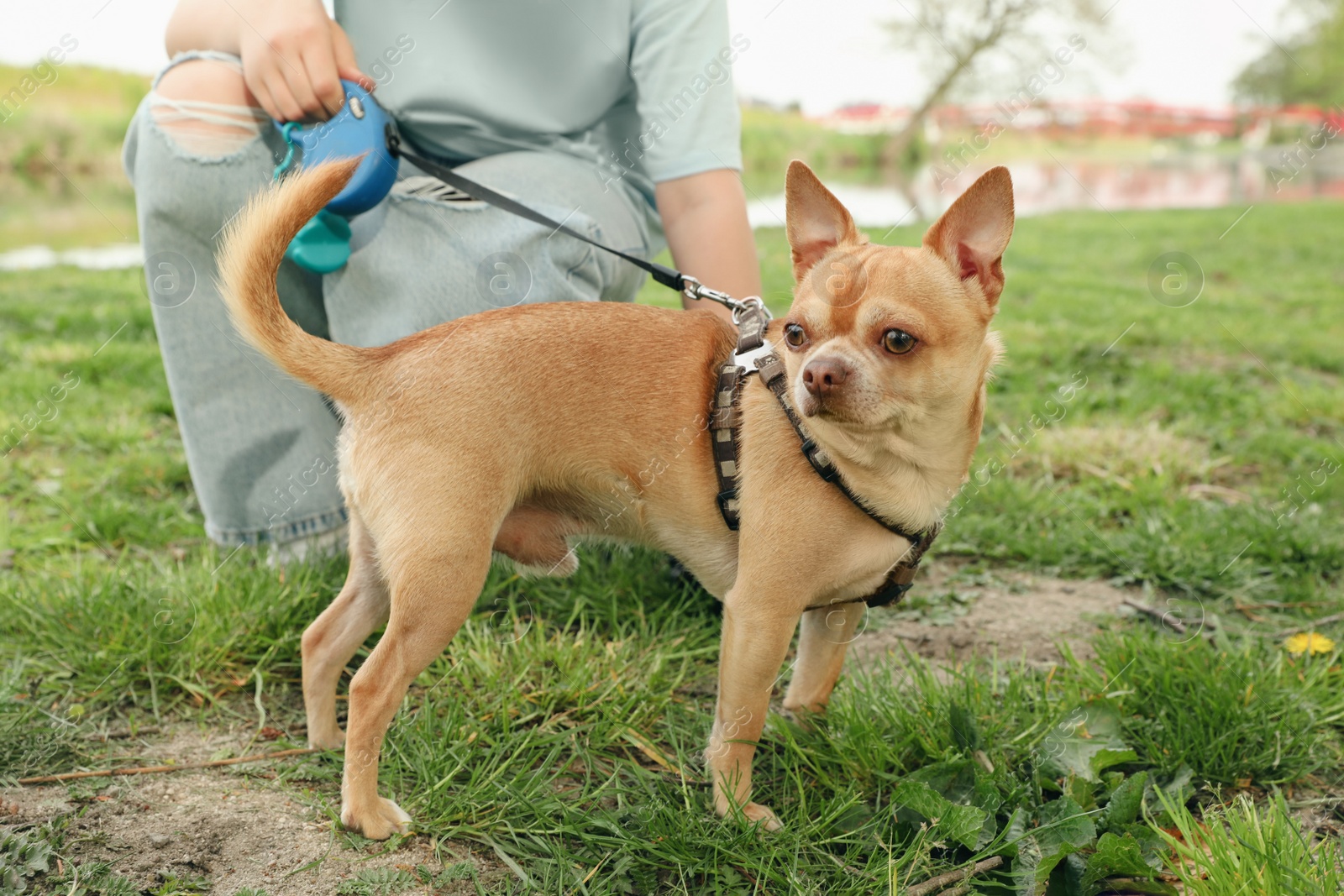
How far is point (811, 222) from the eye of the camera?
2125 mm

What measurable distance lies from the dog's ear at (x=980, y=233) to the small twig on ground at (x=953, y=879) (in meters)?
1.12

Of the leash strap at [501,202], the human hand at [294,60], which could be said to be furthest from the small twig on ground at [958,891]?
the human hand at [294,60]

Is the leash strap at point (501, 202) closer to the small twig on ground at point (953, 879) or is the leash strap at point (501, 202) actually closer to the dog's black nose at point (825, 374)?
the dog's black nose at point (825, 374)

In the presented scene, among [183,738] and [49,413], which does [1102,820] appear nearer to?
[183,738]

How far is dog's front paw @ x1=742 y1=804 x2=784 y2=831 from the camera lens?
1904mm

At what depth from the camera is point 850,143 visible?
23891mm

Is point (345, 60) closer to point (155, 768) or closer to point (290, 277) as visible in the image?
point (290, 277)

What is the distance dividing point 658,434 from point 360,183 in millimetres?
1079

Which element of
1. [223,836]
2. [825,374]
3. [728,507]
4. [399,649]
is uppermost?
[825,374]

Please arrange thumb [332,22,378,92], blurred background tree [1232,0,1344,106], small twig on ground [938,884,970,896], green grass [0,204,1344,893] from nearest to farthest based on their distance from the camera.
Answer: small twig on ground [938,884,970,896]
green grass [0,204,1344,893]
thumb [332,22,378,92]
blurred background tree [1232,0,1344,106]

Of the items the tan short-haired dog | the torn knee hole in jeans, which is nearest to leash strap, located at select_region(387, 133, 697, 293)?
the tan short-haired dog

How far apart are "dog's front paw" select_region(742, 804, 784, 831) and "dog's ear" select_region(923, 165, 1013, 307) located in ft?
3.89

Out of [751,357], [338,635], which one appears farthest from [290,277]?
[751,357]

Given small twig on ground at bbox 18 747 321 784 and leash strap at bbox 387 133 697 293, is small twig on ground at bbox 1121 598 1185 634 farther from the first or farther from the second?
small twig on ground at bbox 18 747 321 784
